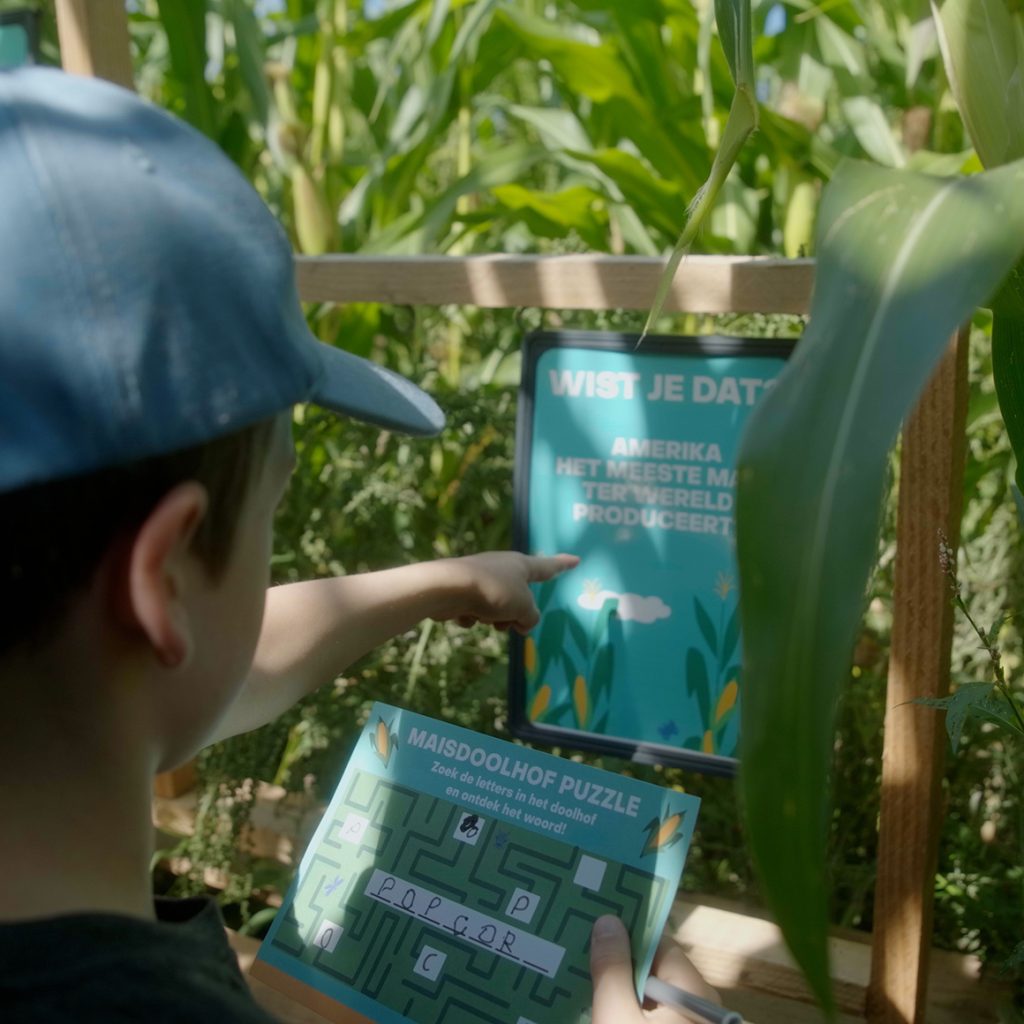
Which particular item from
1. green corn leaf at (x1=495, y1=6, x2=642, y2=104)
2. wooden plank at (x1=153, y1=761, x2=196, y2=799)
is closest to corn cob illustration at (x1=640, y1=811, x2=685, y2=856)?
wooden plank at (x1=153, y1=761, x2=196, y2=799)

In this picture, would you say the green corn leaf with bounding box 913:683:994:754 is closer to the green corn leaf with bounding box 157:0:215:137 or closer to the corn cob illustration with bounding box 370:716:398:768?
the corn cob illustration with bounding box 370:716:398:768

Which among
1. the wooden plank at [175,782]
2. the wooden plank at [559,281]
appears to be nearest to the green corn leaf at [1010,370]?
the wooden plank at [559,281]

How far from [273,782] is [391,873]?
51 centimetres

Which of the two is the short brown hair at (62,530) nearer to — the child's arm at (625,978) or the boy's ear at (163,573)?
the boy's ear at (163,573)

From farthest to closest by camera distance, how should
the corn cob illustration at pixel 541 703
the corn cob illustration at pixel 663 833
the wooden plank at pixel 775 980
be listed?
the corn cob illustration at pixel 541 703, the wooden plank at pixel 775 980, the corn cob illustration at pixel 663 833

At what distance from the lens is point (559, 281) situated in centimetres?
91

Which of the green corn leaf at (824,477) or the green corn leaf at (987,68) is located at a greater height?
the green corn leaf at (987,68)

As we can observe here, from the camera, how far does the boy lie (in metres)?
0.40

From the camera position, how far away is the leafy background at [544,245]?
3.44 feet

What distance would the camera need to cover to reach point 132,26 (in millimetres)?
2025

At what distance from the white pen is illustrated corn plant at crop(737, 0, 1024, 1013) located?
299 millimetres

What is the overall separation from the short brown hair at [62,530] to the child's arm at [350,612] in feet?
1.06

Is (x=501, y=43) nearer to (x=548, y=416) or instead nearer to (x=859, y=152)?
(x=859, y=152)

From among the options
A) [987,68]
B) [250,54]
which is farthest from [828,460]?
[250,54]
